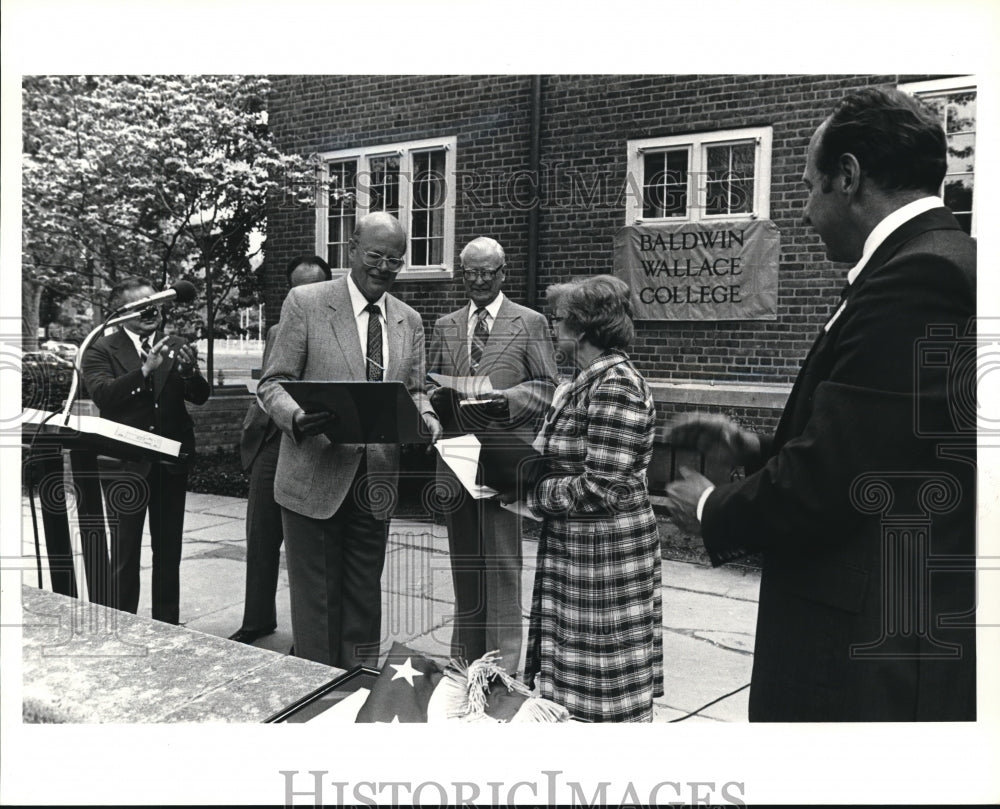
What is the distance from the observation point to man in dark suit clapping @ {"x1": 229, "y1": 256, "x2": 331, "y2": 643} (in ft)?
14.0

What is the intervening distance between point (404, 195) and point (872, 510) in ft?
11.2

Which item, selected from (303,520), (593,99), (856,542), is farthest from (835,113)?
(593,99)

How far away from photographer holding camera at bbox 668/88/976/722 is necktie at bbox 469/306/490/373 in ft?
6.35

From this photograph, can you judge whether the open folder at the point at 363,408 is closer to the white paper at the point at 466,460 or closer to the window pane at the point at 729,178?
the white paper at the point at 466,460

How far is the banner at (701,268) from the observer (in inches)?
201

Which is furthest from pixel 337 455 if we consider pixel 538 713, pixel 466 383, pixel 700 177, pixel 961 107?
pixel 700 177

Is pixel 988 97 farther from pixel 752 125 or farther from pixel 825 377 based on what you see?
pixel 752 125

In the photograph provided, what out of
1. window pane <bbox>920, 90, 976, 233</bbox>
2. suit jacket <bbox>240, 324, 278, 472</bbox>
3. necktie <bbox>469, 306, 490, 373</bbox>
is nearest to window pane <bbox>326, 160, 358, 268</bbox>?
suit jacket <bbox>240, 324, 278, 472</bbox>

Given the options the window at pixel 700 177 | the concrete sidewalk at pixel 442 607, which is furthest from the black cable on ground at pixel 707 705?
the window at pixel 700 177

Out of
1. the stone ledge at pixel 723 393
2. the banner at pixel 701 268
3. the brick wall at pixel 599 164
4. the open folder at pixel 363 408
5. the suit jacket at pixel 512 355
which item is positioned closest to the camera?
the open folder at pixel 363 408

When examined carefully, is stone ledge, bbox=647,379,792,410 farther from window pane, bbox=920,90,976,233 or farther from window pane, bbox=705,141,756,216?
window pane, bbox=920,90,976,233

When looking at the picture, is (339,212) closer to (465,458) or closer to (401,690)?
(465,458)

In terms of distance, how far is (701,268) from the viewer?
5.25 m

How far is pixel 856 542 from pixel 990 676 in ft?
2.88
